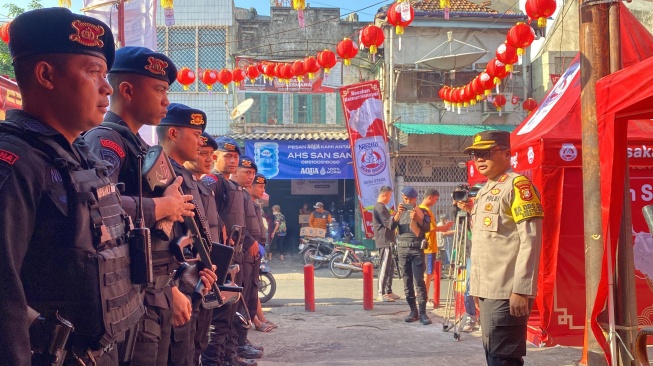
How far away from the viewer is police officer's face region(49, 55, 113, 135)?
6.41 ft

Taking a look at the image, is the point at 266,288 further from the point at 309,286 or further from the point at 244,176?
the point at 244,176

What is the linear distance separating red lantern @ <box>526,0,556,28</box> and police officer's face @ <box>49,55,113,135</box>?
6856mm

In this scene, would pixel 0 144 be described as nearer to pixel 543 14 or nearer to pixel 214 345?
pixel 214 345

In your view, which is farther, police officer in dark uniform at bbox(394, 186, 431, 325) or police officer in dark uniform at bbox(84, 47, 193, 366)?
police officer in dark uniform at bbox(394, 186, 431, 325)

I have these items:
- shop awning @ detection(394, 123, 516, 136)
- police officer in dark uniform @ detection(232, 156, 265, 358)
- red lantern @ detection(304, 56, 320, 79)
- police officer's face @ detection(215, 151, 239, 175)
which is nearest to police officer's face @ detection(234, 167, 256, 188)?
police officer in dark uniform @ detection(232, 156, 265, 358)

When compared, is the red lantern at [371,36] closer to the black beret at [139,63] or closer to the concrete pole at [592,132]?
the concrete pole at [592,132]

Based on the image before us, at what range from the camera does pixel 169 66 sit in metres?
3.18

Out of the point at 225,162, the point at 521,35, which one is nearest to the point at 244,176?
the point at 225,162

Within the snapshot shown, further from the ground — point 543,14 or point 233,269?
point 543,14

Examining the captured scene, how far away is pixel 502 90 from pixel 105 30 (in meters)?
17.8

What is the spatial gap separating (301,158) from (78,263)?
16.0m

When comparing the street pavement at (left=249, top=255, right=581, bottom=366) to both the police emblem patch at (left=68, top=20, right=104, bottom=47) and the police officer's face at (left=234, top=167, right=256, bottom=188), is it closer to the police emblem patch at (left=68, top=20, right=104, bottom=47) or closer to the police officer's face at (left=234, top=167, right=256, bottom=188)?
the police officer's face at (left=234, top=167, right=256, bottom=188)

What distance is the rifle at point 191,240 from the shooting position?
2.70m

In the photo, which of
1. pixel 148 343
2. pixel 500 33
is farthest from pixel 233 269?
pixel 500 33
